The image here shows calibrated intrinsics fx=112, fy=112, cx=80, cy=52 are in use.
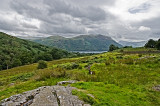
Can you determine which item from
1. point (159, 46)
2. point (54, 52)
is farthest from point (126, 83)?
point (54, 52)

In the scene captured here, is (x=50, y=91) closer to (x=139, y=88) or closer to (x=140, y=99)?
(x=140, y=99)

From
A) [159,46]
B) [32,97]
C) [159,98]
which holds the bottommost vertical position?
[159,98]

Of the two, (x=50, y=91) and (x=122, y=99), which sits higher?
(x=50, y=91)

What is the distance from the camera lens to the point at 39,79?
1288 cm

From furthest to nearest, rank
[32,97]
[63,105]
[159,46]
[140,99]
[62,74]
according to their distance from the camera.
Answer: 1. [159,46]
2. [62,74]
3. [140,99]
4. [32,97]
5. [63,105]

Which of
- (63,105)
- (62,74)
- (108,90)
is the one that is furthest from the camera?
(62,74)

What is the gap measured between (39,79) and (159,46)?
69.2 meters

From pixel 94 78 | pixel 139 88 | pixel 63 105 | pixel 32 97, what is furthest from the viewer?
pixel 94 78

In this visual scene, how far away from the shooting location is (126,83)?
35.5 ft

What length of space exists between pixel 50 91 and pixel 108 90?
4.43m

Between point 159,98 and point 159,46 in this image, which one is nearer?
point 159,98

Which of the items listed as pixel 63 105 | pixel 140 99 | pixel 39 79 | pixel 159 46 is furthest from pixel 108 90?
pixel 159 46

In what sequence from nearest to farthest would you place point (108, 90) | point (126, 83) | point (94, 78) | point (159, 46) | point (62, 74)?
1. point (108, 90)
2. point (126, 83)
3. point (94, 78)
4. point (62, 74)
5. point (159, 46)

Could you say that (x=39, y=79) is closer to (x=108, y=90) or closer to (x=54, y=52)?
(x=108, y=90)
